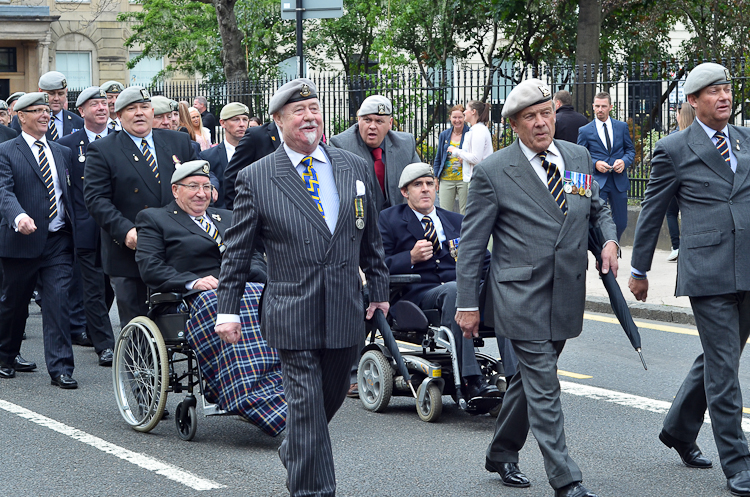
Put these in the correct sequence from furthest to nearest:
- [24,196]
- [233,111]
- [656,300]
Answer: [656,300] < [233,111] < [24,196]

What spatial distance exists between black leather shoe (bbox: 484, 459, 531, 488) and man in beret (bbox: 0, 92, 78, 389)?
150 inches

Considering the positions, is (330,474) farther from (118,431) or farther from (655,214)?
(118,431)

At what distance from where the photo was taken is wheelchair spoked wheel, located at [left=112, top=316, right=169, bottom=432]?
6.42 meters

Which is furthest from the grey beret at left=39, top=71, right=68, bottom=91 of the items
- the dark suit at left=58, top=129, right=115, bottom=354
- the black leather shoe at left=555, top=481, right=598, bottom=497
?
the black leather shoe at left=555, top=481, right=598, bottom=497

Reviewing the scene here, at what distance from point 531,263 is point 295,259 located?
107 cm

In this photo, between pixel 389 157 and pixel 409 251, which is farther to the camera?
pixel 389 157

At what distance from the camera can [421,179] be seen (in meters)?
7.36

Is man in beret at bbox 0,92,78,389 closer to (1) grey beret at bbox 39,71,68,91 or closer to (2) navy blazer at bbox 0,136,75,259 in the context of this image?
(2) navy blazer at bbox 0,136,75,259

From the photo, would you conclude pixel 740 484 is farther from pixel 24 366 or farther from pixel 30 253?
pixel 24 366

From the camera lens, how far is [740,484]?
5.10 metres

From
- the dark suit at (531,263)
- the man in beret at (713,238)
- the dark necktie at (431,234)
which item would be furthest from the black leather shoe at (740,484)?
the dark necktie at (431,234)

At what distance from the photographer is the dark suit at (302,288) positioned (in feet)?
15.3

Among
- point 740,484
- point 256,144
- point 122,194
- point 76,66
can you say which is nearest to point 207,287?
point 122,194

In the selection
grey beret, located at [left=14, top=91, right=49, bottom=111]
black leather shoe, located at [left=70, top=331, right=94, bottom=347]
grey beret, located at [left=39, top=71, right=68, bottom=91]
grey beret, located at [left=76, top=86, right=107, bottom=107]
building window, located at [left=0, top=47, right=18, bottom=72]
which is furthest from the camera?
building window, located at [left=0, top=47, right=18, bottom=72]
